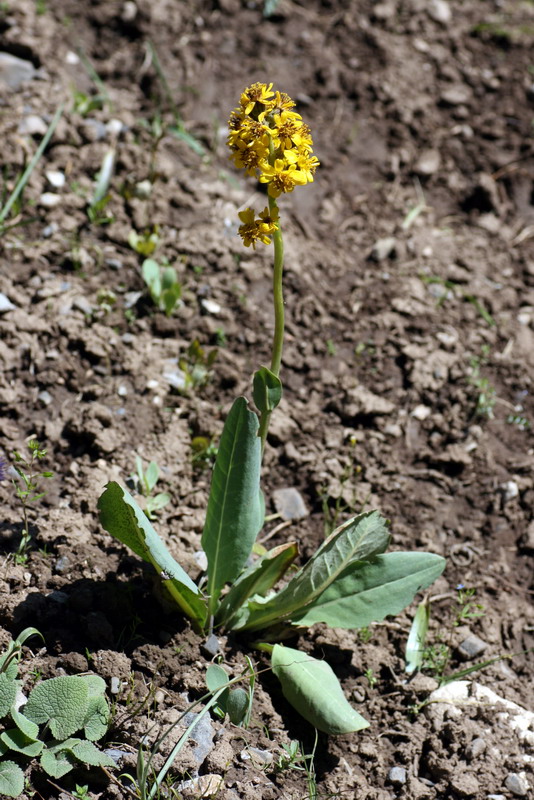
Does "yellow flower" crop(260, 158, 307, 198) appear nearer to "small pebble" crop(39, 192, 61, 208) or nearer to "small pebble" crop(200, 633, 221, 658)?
"small pebble" crop(200, 633, 221, 658)

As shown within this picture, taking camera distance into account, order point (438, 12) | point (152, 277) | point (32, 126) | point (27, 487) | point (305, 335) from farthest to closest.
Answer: point (438, 12)
point (32, 126)
point (305, 335)
point (152, 277)
point (27, 487)

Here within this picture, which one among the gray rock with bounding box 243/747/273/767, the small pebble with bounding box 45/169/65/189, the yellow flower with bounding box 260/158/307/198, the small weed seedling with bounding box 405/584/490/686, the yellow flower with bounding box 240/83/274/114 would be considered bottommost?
the gray rock with bounding box 243/747/273/767

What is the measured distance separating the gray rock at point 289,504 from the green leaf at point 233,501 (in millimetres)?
460

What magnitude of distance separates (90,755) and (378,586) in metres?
0.99

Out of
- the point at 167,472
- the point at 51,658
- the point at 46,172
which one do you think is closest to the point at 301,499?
the point at 167,472

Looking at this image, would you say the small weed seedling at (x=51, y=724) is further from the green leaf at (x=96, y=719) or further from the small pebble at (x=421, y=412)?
the small pebble at (x=421, y=412)

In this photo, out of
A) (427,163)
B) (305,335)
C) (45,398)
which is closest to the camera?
(45,398)

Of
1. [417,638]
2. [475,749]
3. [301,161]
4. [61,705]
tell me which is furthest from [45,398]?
[475,749]

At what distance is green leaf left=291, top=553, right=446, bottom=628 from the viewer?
2.38 meters

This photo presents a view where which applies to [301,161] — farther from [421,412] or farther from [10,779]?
[10,779]

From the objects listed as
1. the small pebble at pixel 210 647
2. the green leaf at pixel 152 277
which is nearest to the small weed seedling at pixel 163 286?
the green leaf at pixel 152 277

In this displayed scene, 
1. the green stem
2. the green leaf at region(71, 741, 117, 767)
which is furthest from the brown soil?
the green stem

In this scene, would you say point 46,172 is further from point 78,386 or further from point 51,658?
point 51,658

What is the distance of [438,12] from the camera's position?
4.92 meters
